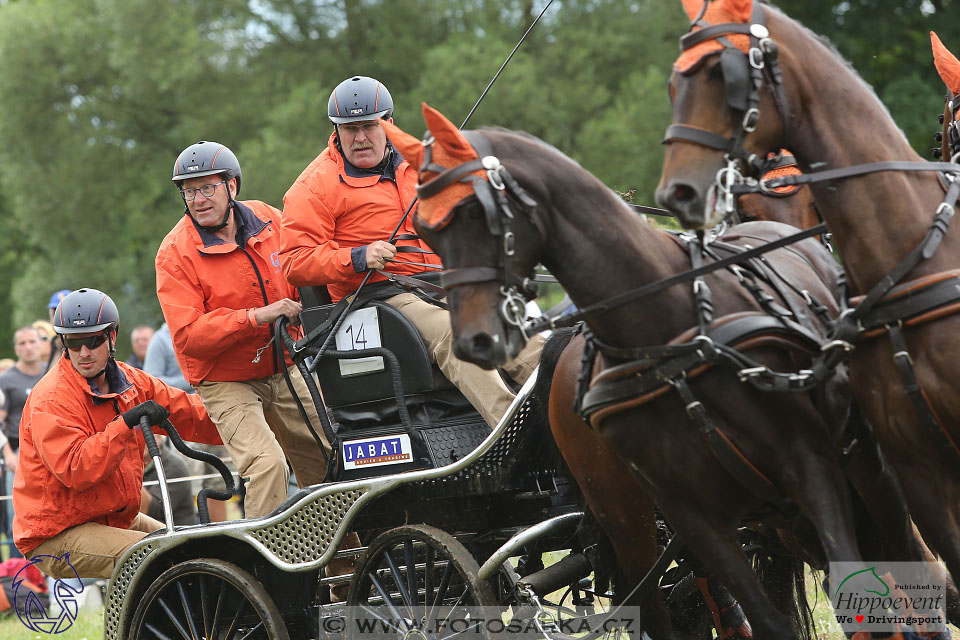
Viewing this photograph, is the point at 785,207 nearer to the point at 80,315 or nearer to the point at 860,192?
the point at 860,192

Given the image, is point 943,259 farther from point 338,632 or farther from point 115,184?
point 115,184

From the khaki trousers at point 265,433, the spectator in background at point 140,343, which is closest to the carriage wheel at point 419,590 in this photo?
the khaki trousers at point 265,433

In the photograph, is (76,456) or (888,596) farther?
(76,456)

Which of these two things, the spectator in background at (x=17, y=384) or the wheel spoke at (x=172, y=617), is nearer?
the wheel spoke at (x=172, y=617)

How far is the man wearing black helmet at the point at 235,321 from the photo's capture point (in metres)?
5.55

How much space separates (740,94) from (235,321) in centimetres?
293

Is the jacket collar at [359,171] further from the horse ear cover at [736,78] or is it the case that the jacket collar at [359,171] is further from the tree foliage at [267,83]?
the tree foliage at [267,83]

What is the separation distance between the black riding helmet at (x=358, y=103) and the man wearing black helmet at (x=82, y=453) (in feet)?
5.03

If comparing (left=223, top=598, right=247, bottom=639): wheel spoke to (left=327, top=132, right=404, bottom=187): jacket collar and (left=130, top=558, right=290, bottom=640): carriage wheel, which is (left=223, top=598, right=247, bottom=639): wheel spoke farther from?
(left=327, top=132, right=404, bottom=187): jacket collar

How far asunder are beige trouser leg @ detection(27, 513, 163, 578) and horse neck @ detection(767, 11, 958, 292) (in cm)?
367

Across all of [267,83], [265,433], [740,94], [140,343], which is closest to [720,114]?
[740,94]

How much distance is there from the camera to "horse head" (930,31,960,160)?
15.1 feet

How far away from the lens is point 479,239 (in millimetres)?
3646

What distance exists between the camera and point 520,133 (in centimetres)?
392
